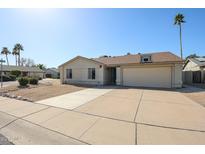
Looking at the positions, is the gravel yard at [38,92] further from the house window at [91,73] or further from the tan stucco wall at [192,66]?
the tan stucco wall at [192,66]

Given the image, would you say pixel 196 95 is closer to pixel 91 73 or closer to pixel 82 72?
pixel 91 73

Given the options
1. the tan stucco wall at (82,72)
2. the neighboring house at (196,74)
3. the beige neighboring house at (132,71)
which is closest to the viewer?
the beige neighboring house at (132,71)

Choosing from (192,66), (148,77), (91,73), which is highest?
(192,66)

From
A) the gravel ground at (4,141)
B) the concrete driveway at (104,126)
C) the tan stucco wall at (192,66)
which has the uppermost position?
the tan stucco wall at (192,66)

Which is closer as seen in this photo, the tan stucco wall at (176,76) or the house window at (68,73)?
the tan stucco wall at (176,76)

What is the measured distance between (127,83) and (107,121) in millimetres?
11491

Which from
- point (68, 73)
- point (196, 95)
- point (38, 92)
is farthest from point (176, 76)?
point (68, 73)

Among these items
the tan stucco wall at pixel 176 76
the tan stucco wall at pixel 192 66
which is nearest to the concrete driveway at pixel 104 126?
the tan stucco wall at pixel 176 76

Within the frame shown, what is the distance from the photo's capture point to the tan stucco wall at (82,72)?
650 inches

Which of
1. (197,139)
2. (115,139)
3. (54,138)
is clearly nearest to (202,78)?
(197,139)

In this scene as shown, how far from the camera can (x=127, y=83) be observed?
15711 mm

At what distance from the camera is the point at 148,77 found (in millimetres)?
14469

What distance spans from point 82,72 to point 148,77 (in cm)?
836
